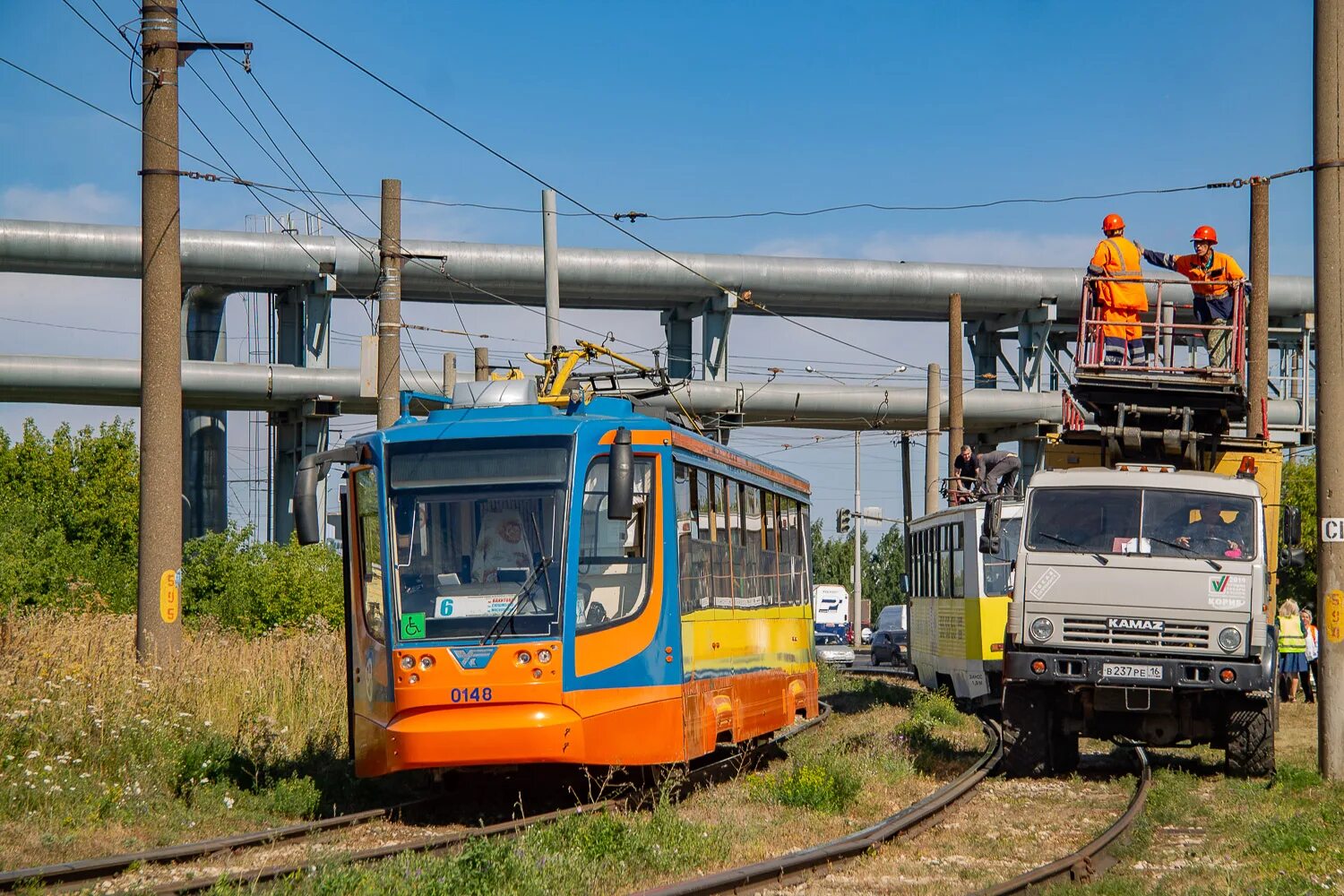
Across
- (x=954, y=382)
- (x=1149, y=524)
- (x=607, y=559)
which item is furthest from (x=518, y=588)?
(x=954, y=382)

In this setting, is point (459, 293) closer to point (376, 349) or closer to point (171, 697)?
point (376, 349)

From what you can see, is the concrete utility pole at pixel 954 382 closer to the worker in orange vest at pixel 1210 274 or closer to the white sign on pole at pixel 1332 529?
the worker in orange vest at pixel 1210 274

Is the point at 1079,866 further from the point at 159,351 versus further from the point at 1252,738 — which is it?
the point at 159,351

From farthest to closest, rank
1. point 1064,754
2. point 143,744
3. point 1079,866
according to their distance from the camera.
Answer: point 1064,754 → point 143,744 → point 1079,866

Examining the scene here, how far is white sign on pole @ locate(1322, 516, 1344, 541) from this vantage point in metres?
14.1

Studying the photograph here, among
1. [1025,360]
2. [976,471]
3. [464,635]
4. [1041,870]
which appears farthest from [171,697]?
[1025,360]

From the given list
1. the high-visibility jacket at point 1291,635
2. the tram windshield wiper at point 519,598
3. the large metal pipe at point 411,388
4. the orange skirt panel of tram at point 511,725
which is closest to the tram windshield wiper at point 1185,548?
the orange skirt panel of tram at point 511,725

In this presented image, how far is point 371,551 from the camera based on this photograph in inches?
475

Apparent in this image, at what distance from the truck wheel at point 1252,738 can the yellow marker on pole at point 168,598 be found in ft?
32.7

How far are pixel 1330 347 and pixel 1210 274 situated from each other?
3.33 m

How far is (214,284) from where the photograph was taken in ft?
116

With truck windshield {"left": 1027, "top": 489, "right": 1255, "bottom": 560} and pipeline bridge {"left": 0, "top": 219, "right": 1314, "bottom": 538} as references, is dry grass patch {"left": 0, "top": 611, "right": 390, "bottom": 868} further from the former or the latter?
pipeline bridge {"left": 0, "top": 219, "right": 1314, "bottom": 538}

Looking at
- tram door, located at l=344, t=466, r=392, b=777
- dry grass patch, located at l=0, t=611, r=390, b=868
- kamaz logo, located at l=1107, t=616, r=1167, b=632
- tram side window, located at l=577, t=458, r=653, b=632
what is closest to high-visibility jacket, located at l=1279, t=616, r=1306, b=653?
kamaz logo, located at l=1107, t=616, r=1167, b=632

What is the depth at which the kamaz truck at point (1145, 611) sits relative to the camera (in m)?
14.1
